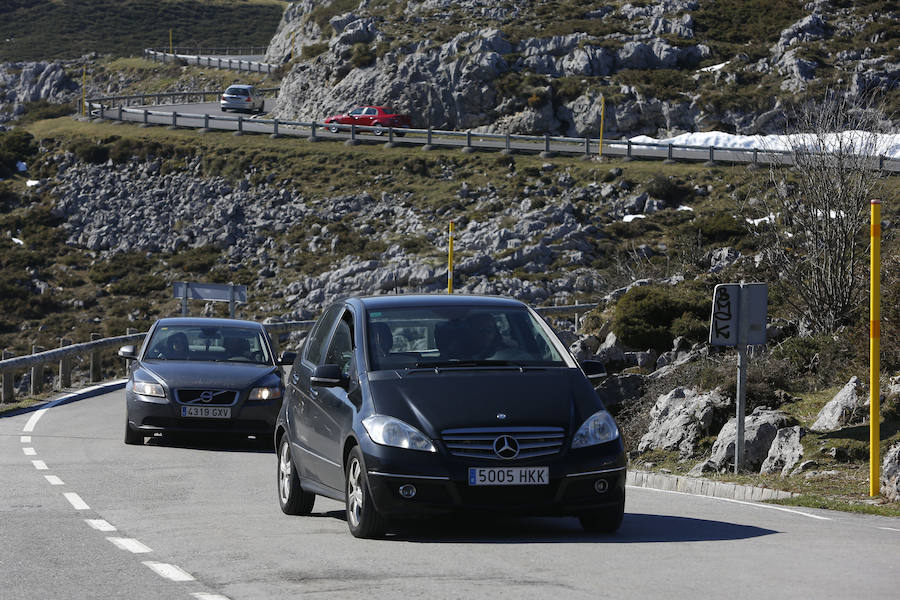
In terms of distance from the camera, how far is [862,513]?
37.1ft

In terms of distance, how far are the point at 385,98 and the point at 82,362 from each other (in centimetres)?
3240

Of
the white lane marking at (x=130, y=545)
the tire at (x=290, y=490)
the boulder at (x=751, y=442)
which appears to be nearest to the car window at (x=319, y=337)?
the tire at (x=290, y=490)

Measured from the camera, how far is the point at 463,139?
6875 centimetres

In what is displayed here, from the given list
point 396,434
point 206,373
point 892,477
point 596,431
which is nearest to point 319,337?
point 396,434

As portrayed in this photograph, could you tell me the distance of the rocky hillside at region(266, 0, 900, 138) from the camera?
72.8m

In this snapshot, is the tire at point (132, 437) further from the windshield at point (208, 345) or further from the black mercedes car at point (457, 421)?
the black mercedes car at point (457, 421)

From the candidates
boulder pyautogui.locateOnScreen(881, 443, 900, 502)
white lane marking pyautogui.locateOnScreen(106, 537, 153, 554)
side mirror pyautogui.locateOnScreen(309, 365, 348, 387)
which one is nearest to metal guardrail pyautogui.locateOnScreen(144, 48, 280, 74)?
boulder pyautogui.locateOnScreen(881, 443, 900, 502)

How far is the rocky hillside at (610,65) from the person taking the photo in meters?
72.8

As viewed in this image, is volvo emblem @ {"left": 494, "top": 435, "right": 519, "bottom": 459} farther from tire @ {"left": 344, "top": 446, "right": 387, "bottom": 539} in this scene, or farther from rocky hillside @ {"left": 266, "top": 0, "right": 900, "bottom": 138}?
rocky hillside @ {"left": 266, "top": 0, "right": 900, "bottom": 138}

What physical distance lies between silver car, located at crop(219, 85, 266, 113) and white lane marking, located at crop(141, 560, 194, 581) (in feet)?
262

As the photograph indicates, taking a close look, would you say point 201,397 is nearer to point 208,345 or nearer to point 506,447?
point 208,345

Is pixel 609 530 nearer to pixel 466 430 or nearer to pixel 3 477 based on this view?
pixel 466 430

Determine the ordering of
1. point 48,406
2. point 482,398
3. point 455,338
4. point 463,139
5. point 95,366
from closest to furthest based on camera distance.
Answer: point 482,398 → point 455,338 → point 48,406 → point 95,366 → point 463,139

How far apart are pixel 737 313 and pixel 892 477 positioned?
325cm
